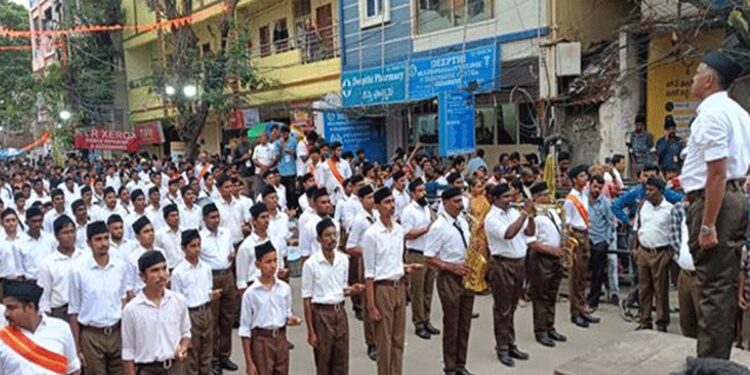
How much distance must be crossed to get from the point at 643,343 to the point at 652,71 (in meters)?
9.80

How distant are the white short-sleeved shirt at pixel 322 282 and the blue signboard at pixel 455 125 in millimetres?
6092

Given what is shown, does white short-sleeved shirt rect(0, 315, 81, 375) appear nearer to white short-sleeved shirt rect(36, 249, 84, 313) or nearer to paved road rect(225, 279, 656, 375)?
white short-sleeved shirt rect(36, 249, 84, 313)

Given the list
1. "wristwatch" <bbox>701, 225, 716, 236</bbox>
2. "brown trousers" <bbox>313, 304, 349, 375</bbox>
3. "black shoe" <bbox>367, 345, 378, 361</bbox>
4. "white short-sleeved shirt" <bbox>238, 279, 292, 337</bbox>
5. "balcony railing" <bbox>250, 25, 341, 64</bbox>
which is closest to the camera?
"wristwatch" <bbox>701, 225, 716, 236</bbox>

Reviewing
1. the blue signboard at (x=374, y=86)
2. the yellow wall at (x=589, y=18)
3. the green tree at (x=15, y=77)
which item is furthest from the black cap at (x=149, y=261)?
the green tree at (x=15, y=77)

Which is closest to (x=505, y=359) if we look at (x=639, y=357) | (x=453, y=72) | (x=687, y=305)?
(x=687, y=305)

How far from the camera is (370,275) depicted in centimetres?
611

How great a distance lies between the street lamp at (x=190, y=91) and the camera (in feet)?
62.4

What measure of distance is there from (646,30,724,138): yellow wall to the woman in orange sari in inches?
178

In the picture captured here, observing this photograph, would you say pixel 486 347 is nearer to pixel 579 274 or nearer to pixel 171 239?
pixel 579 274

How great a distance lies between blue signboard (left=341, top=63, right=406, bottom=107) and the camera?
1548 cm

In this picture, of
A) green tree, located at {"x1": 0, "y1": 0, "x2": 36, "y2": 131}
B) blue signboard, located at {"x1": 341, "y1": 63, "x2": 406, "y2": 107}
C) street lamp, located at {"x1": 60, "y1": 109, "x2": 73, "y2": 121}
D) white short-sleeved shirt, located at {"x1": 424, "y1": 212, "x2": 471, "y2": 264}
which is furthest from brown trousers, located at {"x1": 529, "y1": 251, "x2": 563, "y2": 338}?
green tree, located at {"x1": 0, "y1": 0, "x2": 36, "y2": 131}

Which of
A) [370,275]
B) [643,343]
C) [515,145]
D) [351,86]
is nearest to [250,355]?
[370,275]

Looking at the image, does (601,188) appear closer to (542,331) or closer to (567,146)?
(542,331)

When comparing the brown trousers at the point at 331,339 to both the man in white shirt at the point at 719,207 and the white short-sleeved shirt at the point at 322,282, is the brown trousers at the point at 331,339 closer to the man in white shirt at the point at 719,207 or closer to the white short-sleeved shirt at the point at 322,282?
the white short-sleeved shirt at the point at 322,282
